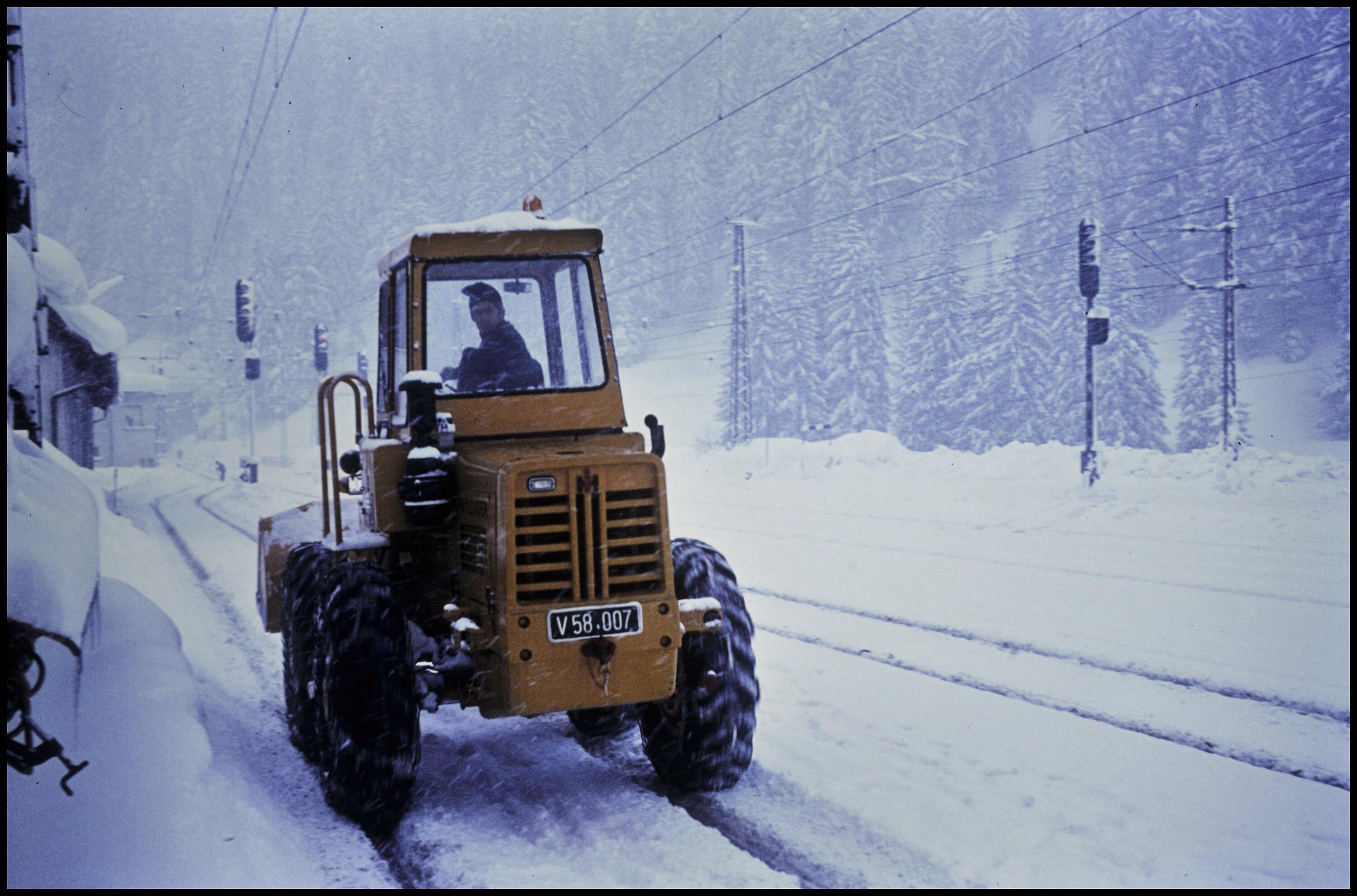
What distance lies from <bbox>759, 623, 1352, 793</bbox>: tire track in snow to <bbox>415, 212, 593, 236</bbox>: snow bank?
3979mm

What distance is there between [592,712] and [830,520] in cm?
1164

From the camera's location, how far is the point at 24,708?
407cm

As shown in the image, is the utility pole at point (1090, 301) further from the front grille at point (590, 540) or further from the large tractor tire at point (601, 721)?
the front grille at point (590, 540)

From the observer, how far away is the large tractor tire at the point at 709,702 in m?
4.87

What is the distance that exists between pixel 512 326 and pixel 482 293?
224 mm

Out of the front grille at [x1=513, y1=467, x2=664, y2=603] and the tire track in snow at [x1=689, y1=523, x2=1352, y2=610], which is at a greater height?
the front grille at [x1=513, y1=467, x2=664, y2=603]

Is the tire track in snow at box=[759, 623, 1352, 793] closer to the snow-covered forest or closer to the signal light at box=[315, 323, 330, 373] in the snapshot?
the snow-covered forest

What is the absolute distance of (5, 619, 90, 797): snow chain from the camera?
13.1 ft

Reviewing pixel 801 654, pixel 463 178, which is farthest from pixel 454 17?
pixel 801 654

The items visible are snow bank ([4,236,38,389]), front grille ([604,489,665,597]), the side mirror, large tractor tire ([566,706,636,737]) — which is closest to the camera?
front grille ([604,489,665,597])

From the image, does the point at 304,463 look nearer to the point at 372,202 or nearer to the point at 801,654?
the point at 372,202

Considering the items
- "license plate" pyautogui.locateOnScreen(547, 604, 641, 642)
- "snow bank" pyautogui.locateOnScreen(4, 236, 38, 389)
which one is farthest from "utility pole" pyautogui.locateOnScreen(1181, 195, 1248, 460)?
"snow bank" pyautogui.locateOnScreen(4, 236, 38, 389)

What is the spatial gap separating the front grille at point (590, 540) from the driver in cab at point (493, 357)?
0.98 metres

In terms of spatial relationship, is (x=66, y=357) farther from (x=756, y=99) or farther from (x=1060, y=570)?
(x=1060, y=570)
